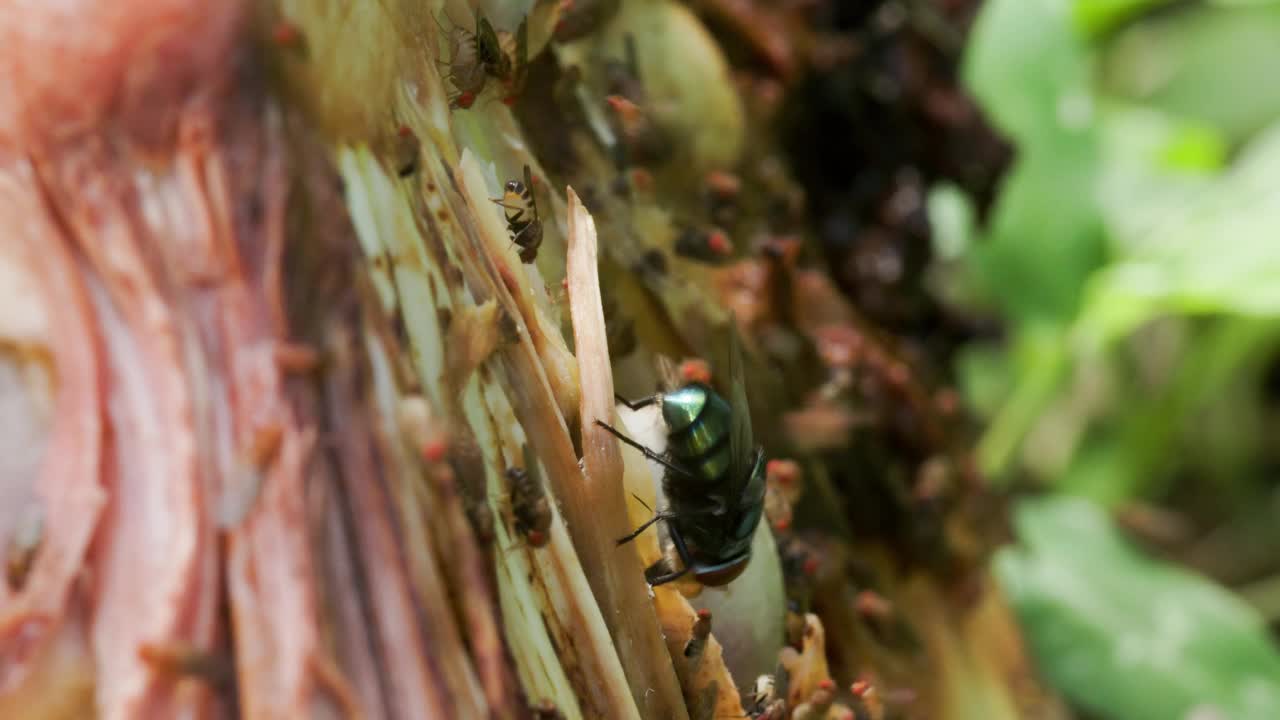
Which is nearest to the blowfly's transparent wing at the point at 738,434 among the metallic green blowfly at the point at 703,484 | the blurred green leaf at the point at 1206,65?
the metallic green blowfly at the point at 703,484

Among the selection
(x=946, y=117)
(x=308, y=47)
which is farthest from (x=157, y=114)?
(x=946, y=117)

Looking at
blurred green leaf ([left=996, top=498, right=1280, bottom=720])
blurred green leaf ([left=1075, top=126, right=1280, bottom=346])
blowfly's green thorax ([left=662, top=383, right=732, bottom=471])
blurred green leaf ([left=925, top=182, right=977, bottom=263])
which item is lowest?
blurred green leaf ([left=996, top=498, right=1280, bottom=720])

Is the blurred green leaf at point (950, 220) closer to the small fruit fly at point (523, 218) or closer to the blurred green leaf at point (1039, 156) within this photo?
the blurred green leaf at point (1039, 156)

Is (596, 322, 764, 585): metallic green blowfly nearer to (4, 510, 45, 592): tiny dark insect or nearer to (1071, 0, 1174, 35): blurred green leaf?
(4, 510, 45, 592): tiny dark insect

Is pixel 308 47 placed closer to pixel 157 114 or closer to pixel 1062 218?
pixel 157 114

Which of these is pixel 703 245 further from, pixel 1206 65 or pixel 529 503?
pixel 1206 65

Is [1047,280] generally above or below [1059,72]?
below

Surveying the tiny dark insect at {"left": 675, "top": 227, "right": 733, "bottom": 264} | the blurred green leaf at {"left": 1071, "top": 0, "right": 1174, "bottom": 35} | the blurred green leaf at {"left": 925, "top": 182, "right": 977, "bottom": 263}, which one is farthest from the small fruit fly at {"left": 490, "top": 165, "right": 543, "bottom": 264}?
the blurred green leaf at {"left": 1071, "top": 0, "right": 1174, "bottom": 35}

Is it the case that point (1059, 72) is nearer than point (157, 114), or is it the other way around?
point (157, 114)
